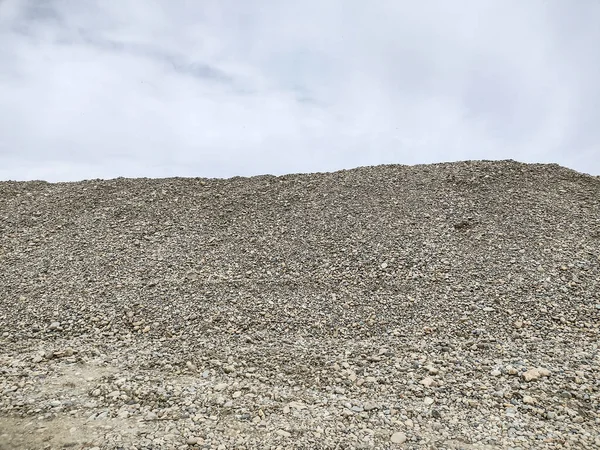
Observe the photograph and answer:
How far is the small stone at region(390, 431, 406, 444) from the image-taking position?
16.6 ft

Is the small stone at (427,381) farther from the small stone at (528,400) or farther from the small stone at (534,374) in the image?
the small stone at (534,374)

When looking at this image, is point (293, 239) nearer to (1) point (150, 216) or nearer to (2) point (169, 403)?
(1) point (150, 216)

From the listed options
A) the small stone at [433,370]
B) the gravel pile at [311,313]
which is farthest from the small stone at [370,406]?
the small stone at [433,370]

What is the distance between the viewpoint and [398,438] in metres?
5.10

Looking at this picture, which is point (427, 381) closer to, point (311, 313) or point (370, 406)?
point (370, 406)

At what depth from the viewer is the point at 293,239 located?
1101cm

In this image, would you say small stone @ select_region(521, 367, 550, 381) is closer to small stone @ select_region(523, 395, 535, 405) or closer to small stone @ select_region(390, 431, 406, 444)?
small stone @ select_region(523, 395, 535, 405)

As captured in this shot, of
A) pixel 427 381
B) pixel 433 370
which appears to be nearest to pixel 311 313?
pixel 433 370

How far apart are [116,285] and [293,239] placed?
3.97m

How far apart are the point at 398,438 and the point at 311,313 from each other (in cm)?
334

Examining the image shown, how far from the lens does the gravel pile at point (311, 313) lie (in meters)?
5.48

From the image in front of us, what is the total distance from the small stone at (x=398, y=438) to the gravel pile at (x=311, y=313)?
37 millimetres

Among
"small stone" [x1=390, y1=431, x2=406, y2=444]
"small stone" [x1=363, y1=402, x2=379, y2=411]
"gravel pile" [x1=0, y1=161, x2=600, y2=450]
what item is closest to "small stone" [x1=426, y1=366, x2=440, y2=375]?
"gravel pile" [x1=0, y1=161, x2=600, y2=450]

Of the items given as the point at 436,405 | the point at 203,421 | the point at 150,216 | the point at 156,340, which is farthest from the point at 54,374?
the point at 150,216
